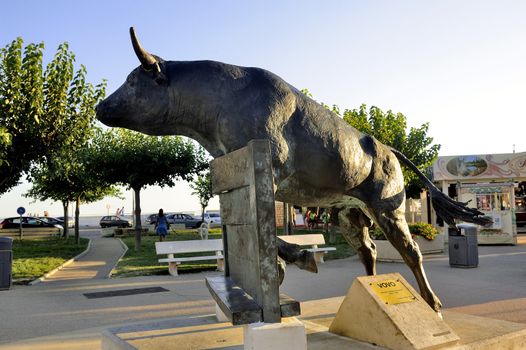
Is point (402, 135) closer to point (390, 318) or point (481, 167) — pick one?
point (481, 167)

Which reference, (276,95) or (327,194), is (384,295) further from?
(276,95)

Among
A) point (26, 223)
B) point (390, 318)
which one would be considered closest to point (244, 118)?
point (390, 318)

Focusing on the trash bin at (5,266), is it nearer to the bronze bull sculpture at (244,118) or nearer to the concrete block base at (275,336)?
the bronze bull sculpture at (244,118)

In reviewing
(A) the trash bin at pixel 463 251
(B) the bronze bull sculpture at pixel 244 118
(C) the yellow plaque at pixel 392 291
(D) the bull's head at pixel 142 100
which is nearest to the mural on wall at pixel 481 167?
(A) the trash bin at pixel 463 251

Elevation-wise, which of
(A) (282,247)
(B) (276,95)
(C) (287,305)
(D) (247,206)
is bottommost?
(C) (287,305)

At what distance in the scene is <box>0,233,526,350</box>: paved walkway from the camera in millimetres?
5941

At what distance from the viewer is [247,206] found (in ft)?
8.72

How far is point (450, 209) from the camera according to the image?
4828 millimetres

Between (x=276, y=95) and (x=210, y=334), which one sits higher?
(x=276, y=95)

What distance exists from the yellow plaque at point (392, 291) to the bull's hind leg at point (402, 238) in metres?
0.38

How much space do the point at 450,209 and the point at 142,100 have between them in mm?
3292

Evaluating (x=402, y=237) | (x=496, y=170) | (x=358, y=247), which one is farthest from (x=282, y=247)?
(x=496, y=170)

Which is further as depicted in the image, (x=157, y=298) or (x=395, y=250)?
(x=395, y=250)

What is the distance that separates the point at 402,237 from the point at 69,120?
11894 mm
